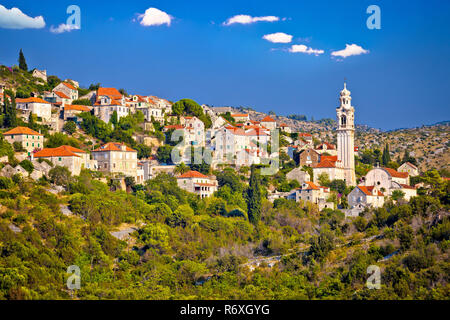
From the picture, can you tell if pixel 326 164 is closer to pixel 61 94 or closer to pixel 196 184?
pixel 196 184

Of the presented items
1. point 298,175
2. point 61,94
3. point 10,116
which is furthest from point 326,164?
point 10,116

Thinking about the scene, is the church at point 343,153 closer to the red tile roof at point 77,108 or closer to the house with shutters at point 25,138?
the red tile roof at point 77,108

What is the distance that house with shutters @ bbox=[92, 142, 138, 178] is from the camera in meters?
67.6

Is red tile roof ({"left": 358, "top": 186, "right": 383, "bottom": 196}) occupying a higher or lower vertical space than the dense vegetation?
higher

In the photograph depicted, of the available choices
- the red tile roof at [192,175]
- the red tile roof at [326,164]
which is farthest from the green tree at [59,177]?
the red tile roof at [326,164]

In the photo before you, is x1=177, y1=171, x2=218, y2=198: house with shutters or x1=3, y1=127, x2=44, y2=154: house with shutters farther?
x1=177, y1=171, x2=218, y2=198: house with shutters

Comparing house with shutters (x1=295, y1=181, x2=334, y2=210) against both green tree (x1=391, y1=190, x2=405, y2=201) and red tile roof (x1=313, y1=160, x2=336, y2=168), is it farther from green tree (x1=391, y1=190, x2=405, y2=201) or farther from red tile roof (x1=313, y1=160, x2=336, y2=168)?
green tree (x1=391, y1=190, x2=405, y2=201)

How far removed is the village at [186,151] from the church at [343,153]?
0.36ft

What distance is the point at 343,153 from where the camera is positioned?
80.9m

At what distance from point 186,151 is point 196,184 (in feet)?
29.1

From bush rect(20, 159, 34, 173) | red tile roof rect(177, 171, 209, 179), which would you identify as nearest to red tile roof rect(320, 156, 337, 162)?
red tile roof rect(177, 171, 209, 179)
